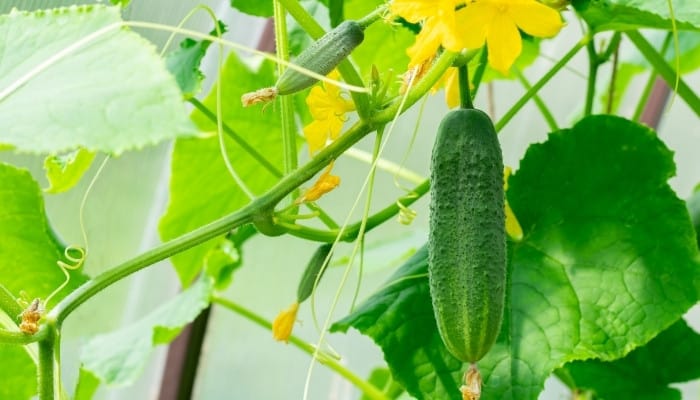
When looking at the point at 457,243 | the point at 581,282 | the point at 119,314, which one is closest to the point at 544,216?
the point at 581,282

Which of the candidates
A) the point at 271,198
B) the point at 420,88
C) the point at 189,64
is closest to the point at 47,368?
the point at 271,198

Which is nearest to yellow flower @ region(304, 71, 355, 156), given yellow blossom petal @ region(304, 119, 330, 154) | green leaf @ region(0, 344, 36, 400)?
yellow blossom petal @ region(304, 119, 330, 154)

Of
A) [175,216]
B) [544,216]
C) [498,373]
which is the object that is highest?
[544,216]

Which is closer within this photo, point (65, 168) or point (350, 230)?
point (350, 230)

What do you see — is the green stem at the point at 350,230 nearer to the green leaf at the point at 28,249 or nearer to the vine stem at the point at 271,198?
the vine stem at the point at 271,198

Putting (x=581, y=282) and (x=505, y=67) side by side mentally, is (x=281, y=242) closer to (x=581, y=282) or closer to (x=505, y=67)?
(x=581, y=282)

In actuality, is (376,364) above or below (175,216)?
below

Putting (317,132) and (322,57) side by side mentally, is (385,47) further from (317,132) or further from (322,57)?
(322,57)
